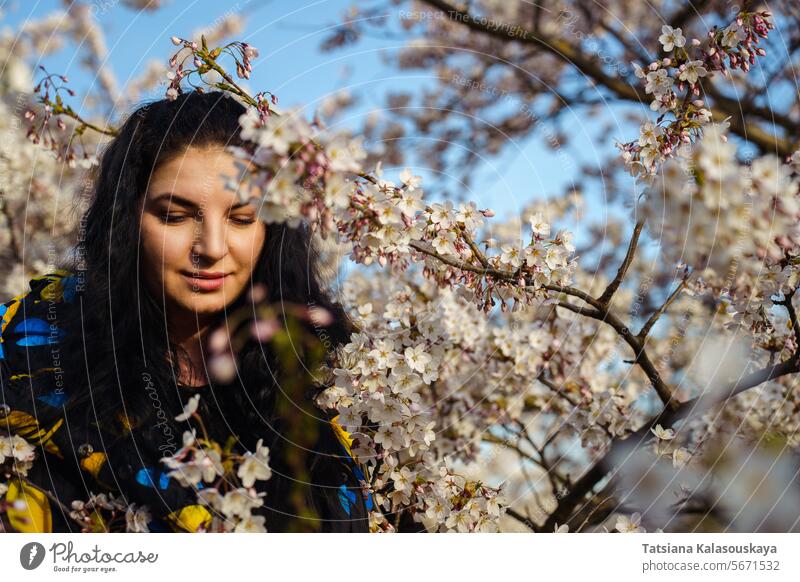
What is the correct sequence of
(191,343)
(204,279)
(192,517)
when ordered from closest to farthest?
(192,517), (204,279), (191,343)

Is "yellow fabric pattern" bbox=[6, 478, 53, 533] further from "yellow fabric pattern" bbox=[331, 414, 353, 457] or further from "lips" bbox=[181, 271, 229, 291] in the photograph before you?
"yellow fabric pattern" bbox=[331, 414, 353, 457]

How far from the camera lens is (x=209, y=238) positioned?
4.31 feet

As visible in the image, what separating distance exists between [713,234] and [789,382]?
1.22 metres

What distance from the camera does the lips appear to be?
4.45 ft

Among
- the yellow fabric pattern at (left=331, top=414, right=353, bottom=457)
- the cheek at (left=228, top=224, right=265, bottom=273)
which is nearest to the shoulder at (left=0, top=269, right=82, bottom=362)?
the cheek at (left=228, top=224, right=265, bottom=273)

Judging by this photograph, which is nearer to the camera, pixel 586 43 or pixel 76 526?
pixel 76 526

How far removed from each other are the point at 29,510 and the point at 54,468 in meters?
0.08

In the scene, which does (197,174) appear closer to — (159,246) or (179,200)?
(179,200)

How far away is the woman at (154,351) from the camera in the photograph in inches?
50.2
